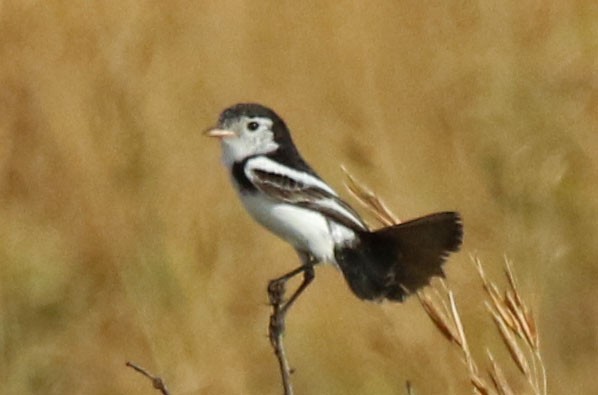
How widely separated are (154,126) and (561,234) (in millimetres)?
1483

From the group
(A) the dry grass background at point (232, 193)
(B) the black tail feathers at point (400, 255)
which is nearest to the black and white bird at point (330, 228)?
(B) the black tail feathers at point (400, 255)

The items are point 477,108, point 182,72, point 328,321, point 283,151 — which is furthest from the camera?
point 182,72

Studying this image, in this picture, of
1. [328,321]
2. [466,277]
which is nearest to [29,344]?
[328,321]

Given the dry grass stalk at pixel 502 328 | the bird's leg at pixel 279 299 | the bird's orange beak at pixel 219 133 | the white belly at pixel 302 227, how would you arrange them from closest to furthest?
the dry grass stalk at pixel 502 328 → the bird's leg at pixel 279 299 → the white belly at pixel 302 227 → the bird's orange beak at pixel 219 133

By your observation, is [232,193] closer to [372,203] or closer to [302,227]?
[302,227]

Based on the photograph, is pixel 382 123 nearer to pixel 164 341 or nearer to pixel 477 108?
pixel 477 108

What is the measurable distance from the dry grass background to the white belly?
2.72 ft

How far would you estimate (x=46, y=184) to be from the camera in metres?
6.70

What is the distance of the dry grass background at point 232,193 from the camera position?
18.6 feet

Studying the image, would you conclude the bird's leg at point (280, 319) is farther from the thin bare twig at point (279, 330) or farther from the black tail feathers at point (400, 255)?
the black tail feathers at point (400, 255)

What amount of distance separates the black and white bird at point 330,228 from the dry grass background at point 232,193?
0.82m

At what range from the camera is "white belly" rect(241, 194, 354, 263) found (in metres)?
4.25

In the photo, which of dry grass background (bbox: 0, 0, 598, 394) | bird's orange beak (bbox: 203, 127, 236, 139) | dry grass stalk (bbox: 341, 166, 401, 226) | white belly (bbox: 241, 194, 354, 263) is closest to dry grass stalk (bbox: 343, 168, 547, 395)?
dry grass stalk (bbox: 341, 166, 401, 226)

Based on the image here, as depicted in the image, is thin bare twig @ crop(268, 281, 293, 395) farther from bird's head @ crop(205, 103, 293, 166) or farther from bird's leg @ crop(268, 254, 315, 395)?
bird's head @ crop(205, 103, 293, 166)
